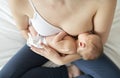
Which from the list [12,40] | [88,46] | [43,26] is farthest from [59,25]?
[12,40]

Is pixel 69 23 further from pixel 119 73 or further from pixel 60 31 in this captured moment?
pixel 119 73

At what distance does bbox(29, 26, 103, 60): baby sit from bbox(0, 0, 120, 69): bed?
0.20 meters

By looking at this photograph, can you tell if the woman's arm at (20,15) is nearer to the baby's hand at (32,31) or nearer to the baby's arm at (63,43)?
the baby's hand at (32,31)

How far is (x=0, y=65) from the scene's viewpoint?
121 cm

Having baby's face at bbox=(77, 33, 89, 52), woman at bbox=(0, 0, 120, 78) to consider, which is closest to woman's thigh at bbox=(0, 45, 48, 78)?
woman at bbox=(0, 0, 120, 78)

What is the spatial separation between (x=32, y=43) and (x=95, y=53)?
276 mm

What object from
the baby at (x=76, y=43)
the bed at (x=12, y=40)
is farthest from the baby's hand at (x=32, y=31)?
the bed at (x=12, y=40)

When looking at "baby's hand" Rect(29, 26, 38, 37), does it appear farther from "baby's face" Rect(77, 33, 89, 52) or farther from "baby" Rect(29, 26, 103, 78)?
"baby's face" Rect(77, 33, 89, 52)

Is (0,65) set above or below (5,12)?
below

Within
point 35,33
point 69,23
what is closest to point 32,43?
point 35,33

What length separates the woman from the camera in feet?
3.30

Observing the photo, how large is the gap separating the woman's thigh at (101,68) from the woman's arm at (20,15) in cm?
28

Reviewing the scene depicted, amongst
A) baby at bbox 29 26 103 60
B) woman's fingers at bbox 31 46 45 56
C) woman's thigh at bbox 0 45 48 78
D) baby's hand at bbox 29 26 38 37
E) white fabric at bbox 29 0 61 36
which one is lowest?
woman's thigh at bbox 0 45 48 78

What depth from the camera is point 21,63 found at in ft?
3.75
